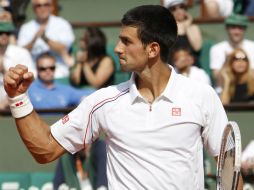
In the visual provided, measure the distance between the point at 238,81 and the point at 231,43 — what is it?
1007 millimetres

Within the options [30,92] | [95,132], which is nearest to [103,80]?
[30,92]

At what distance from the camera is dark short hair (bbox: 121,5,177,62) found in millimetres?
4742

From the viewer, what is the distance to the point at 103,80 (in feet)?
32.4

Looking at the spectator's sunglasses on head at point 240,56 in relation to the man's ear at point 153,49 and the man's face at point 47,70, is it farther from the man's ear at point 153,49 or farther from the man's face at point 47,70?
the man's ear at point 153,49

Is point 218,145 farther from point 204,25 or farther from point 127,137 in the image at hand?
point 204,25

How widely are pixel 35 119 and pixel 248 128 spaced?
4.31 m

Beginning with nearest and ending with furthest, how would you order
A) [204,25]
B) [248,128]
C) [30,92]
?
[248,128], [30,92], [204,25]

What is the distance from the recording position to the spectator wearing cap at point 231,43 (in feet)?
33.4

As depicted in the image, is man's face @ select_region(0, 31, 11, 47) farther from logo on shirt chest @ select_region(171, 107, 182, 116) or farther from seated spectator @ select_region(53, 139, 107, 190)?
logo on shirt chest @ select_region(171, 107, 182, 116)

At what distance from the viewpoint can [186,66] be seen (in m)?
9.73

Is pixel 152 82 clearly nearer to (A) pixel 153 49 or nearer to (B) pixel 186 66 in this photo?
(A) pixel 153 49

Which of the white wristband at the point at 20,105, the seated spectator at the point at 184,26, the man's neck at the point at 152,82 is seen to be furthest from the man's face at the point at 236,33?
the white wristband at the point at 20,105

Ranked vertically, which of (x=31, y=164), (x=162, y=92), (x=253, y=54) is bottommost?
(x=31, y=164)

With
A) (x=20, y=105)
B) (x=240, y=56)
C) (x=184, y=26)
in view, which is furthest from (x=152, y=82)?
(x=184, y=26)
